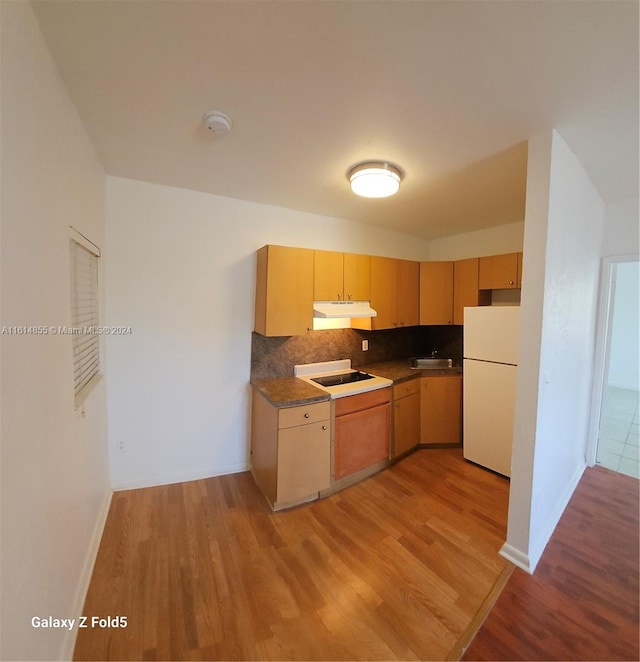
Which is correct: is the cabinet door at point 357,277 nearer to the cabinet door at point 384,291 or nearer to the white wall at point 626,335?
the cabinet door at point 384,291

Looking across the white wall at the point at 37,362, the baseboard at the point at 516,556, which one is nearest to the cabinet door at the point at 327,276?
the white wall at the point at 37,362

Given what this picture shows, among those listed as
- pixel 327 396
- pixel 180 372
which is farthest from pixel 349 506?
pixel 180 372

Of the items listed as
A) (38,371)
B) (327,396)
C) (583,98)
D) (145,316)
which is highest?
→ (583,98)

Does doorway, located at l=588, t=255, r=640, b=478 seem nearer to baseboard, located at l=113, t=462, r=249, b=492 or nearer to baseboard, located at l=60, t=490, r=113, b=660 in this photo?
baseboard, located at l=113, t=462, r=249, b=492

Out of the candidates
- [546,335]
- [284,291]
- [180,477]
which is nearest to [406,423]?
[546,335]

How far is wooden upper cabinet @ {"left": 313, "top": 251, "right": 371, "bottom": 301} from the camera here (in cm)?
266

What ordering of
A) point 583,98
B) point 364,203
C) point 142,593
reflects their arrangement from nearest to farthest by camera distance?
point 583,98 < point 142,593 < point 364,203

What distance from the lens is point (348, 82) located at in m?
1.26

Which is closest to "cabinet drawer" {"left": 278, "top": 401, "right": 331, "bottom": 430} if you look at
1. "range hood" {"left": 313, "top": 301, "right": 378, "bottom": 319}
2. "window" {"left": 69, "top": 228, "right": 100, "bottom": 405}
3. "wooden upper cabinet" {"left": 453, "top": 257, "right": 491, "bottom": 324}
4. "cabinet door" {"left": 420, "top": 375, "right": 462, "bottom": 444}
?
"range hood" {"left": 313, "top": 301, "right": 378, "bottom": 319}

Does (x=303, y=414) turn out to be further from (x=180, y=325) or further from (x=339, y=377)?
(x=180, y=325)

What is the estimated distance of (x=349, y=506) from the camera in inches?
90.0

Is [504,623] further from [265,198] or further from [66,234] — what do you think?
[265,198]

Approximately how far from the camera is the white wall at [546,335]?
1.61 m

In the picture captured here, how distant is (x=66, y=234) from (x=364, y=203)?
2.29 m
